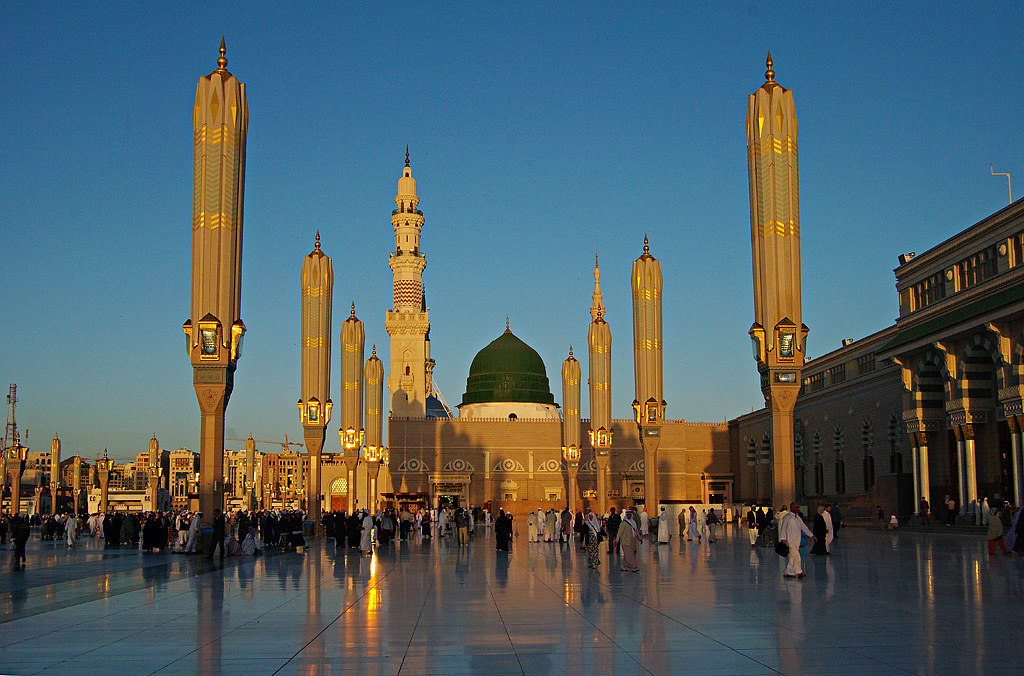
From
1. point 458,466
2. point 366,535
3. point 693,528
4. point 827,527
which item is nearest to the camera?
point 827,527

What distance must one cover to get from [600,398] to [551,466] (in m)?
22.7

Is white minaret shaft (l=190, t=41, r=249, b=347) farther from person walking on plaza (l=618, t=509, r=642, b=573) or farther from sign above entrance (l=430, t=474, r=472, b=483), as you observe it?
sign above entrance (l=430, t=474, r=472, b=483)

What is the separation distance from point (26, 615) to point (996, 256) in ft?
115

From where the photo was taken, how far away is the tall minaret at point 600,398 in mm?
50375

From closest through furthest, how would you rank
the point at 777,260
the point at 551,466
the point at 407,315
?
the point at 777,260 → the point at 551,466 → the point at 407,315

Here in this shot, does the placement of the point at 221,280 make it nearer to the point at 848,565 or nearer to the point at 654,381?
the point at 848,565

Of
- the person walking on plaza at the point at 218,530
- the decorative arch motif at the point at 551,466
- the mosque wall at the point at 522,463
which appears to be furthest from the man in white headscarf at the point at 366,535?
the decorative arch motif at the point at 551,466

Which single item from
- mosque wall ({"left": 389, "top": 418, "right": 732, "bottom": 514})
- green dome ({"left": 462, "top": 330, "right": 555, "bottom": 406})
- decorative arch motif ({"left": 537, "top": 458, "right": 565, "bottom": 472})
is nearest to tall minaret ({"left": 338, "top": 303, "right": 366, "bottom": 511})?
mosque wall ({"left": 389, "top": 418, "right": 732, "bottom": 514})

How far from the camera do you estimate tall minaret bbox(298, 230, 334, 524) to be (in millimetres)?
→ 37375

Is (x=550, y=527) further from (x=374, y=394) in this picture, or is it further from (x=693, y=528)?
(x=374, y=394)

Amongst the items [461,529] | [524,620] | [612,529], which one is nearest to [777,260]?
[612,529]

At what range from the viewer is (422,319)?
76.8m

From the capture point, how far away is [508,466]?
73312 mm

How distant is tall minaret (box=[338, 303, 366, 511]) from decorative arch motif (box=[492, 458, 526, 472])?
26086 millimetres
